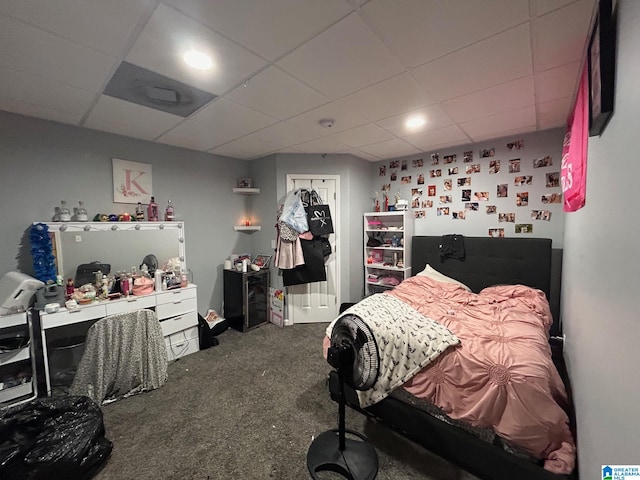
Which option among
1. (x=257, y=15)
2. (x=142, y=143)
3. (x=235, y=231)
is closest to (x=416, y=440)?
(x=257, y=15)

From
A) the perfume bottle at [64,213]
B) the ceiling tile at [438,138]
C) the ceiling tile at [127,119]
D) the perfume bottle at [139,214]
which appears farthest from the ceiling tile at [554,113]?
the perfume bottle at [64,213]

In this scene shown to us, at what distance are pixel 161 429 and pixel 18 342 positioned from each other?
1.33 m

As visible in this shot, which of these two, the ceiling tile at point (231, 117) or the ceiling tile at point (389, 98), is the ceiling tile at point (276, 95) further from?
the ceiling tile at point (389, 98)

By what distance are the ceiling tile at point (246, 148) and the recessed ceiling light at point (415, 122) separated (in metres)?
1.59

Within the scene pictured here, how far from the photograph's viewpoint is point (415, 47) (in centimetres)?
148

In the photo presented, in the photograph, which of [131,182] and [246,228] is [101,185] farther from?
[246,228]

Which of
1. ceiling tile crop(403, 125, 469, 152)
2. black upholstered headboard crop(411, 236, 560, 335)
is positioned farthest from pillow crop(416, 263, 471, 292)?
ceiling tile crop(403, 125, 469, 152)

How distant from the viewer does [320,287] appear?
3.82 m

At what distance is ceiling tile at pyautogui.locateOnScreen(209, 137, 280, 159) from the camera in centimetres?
Result: 313

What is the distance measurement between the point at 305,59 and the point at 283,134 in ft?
4.42

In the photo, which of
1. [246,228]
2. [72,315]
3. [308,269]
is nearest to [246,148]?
[246,228]

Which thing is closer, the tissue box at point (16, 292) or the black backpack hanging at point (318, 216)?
the tissue box at point (16, 292)

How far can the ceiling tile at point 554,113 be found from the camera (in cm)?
220

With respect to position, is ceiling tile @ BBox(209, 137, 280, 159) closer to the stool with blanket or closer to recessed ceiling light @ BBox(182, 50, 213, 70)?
recessed ceiling light @ BBox(182, 50, 213, 70)
